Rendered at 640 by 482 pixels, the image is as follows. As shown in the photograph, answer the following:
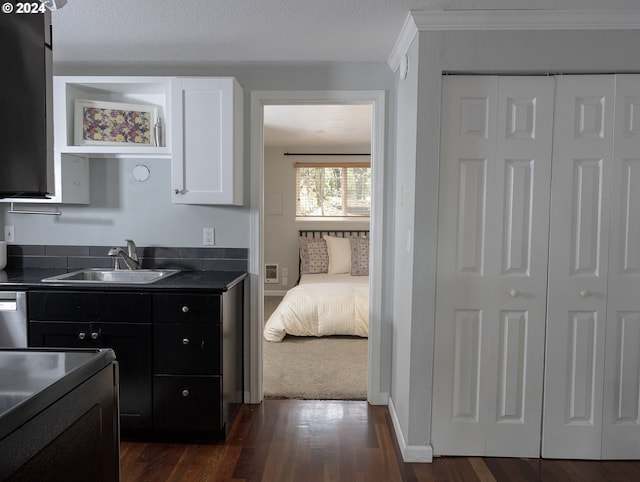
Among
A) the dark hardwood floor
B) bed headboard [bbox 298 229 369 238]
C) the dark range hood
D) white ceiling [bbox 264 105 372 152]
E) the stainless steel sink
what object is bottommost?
the dark hardwood floor

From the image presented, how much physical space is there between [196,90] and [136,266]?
3.95ft

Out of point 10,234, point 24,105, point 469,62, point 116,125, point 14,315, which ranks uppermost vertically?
point 469,62

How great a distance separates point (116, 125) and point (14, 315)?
4.10 feet

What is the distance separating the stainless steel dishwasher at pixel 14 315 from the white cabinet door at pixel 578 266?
109 inches

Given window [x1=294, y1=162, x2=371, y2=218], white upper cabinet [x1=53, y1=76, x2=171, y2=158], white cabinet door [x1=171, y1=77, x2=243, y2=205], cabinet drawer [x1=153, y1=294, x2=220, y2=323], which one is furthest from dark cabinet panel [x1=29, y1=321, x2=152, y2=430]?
window [x1=294, y1=162, x2=371, y2=218]

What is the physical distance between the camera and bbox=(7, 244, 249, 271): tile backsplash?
3.12 m

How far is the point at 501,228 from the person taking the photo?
232 centimetres

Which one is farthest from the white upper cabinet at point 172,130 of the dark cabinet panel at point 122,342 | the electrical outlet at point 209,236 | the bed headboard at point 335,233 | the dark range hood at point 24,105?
the bed headboard at point 335,233

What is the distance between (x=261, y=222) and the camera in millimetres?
3125

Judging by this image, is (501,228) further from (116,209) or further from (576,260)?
(116,209)

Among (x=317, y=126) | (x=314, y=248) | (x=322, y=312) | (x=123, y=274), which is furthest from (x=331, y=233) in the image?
(x=123, y=274)

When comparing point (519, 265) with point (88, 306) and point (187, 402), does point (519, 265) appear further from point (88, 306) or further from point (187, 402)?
point (88, 306)

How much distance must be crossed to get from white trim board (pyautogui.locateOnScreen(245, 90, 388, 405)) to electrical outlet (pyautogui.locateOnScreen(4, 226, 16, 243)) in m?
1.62

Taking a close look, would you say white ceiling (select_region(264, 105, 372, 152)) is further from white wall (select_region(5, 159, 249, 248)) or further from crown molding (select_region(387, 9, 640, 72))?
crown molding (select_region(387, 9, 640, 72))
